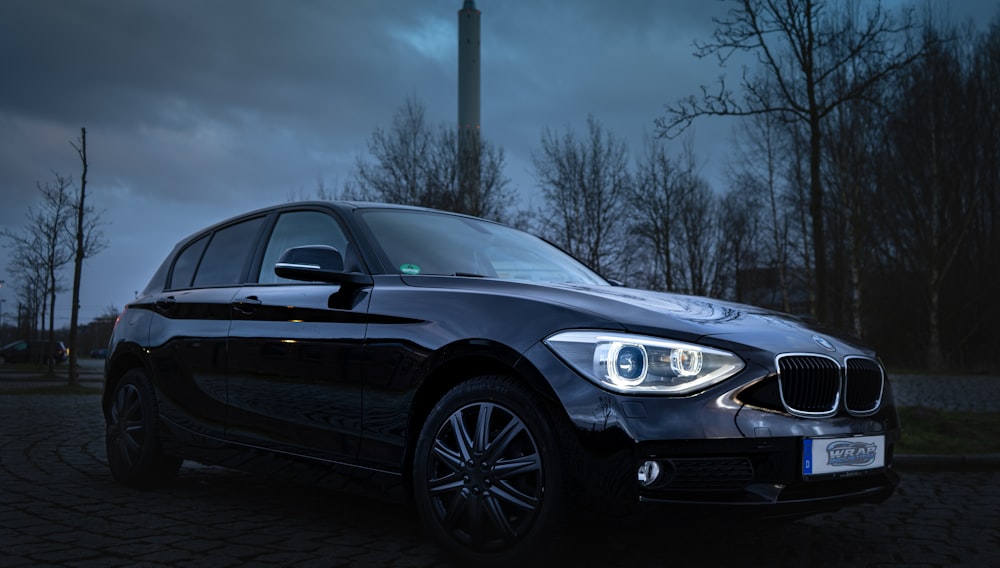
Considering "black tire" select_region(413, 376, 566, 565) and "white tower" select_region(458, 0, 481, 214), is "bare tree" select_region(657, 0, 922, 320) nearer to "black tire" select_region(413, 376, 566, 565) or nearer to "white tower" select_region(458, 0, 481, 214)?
"black tire" select_region(413, 376, 566, 565)

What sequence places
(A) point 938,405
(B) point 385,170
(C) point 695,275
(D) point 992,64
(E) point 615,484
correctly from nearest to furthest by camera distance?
1. (E) point 615,484
2. (A) point 938,405
3. (B) point 385,170
4. (D) point 992,64
5. (C) point 695,275

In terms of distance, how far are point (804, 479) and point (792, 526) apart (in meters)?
1.43

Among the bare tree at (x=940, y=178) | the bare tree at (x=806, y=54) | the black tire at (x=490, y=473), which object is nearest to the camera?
the black tire at (x=490, y=473)

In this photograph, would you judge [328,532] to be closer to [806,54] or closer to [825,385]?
[825,385]

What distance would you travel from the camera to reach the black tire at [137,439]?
4895mm

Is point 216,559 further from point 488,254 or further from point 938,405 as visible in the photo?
point 938,405

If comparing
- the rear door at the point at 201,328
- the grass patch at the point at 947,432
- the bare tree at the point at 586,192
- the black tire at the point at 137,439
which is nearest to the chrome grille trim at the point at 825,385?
the rear door at the point at 201,328

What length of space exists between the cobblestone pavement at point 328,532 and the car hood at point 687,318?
722 millimetres

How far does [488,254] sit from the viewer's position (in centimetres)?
415

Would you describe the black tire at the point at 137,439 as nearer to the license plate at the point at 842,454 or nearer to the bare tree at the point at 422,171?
the license plate at the point at 842,454

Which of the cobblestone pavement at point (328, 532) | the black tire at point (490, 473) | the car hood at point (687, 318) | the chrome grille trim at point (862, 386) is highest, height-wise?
the car hood at point (687, 318)

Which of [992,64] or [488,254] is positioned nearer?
[488,254]

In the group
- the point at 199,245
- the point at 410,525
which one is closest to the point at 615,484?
the point at 410,525

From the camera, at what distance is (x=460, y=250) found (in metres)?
4.04
